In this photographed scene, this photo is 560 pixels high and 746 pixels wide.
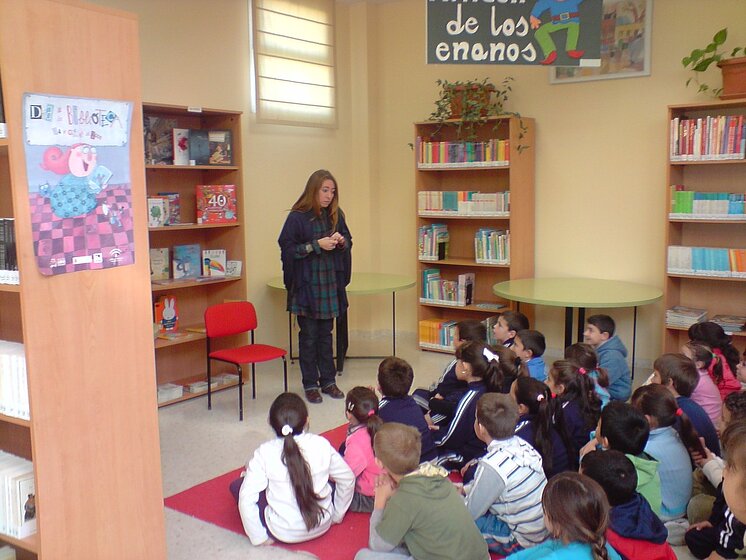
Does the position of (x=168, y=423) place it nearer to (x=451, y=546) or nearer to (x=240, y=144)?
(x=240, y=144)

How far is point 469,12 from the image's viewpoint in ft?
12.6

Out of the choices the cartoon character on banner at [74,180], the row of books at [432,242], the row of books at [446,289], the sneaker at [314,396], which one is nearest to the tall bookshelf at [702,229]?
the row of books at [446,289]

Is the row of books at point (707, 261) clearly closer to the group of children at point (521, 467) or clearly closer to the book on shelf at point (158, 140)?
the group of children at point (521, 467)

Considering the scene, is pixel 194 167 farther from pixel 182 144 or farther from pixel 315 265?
pixel 315 265

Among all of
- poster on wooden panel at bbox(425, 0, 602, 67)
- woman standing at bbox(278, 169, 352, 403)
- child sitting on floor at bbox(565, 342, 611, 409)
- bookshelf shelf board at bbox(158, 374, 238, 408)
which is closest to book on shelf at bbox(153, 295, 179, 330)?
bookshelf shelf board at bbox(158, 374, 238, 408)

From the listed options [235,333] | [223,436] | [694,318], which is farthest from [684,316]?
[223,436]

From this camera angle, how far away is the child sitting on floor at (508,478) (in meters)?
2.92

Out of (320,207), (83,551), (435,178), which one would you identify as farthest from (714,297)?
(83,551)

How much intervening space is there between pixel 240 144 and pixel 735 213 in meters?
3.50

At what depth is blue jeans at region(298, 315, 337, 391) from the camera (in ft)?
17.4

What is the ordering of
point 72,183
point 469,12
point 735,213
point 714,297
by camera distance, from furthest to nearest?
point 714,297
point 735,213
point 469,12
point 72,183

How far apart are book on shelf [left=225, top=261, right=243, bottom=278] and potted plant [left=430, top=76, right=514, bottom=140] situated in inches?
84.9

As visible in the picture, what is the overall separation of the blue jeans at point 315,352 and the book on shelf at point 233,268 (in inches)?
25.6

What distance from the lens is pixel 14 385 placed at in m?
2.46
